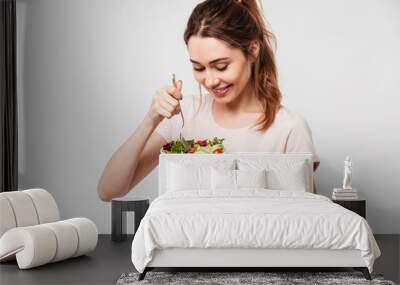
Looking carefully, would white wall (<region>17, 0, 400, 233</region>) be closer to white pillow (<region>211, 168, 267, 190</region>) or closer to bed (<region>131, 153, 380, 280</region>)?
white pillow (<region>211, 168, 267, 190</region>)

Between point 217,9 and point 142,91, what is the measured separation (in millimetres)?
1117

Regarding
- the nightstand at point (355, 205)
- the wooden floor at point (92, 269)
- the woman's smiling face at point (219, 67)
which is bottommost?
the wooden floor at point (92, 269)

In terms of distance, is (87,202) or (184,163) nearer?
(184,163)

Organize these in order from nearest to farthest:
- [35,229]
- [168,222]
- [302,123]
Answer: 1. [168,222]
2. [35,229]
3. [302,123]

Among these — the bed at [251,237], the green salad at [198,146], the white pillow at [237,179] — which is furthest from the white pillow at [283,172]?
the bed at [251,237]

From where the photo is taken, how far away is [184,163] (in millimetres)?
6457

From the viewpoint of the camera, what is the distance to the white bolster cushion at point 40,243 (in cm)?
527

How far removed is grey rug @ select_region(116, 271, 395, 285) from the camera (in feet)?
15.6

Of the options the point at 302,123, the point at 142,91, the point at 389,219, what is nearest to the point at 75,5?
the point at 142,91

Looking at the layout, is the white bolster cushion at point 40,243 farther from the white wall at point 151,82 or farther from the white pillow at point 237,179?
the white wall at point 151,82

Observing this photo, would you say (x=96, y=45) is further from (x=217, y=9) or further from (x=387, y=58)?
(x=387, y=58)

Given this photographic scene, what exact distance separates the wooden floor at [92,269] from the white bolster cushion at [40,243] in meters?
0.07

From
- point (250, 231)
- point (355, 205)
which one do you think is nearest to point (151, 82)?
point (355, 205)

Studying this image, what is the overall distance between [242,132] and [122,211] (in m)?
1.38
